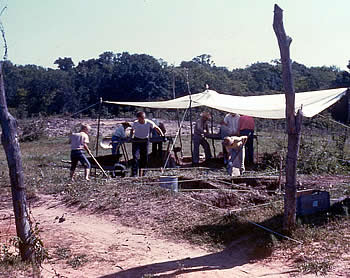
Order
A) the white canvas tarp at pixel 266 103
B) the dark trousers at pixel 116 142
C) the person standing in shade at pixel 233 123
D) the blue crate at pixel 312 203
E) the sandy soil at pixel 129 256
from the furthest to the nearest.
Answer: the person standing in shade at pixel 233 123
the dark trousers at pixel 116 142
the white canvas tarp at pixel 266 103
the blue crate at pixel 312 203
the sandy soil at pixel 129 256

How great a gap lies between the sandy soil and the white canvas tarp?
5046 millimetres

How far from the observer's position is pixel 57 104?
38.4 m

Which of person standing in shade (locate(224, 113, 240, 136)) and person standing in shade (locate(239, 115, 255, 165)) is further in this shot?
person standing in shade (locate(224, 113, 240, 136))

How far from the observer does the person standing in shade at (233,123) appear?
12.7 metres

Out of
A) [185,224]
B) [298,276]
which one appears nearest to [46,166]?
[185,224]

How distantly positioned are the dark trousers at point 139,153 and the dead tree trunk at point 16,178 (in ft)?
17.6

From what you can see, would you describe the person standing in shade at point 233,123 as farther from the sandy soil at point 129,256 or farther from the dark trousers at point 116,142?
the sandy soil at point 129,256

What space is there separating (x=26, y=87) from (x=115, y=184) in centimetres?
3201

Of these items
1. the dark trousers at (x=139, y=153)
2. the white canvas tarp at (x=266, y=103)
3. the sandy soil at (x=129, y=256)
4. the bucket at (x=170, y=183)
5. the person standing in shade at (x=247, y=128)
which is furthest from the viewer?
the person standing in shade at (x=247, y=128)

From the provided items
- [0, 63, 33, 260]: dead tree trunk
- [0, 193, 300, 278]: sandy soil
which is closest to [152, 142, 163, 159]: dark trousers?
[0, 193, 300, 278]: sandy soil

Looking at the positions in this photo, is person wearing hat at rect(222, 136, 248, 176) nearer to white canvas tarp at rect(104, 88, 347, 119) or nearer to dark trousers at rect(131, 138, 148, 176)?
white canvas tarp at rect(104, 88, 347, 119)

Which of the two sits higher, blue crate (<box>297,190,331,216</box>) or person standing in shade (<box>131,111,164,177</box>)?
person standing in shade (<box>131,111,164,177</box>)

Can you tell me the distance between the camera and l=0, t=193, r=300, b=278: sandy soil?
5617mm

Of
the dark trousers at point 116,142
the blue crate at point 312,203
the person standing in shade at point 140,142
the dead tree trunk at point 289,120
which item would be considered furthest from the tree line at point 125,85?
the dead tree trunk at point 289,120
